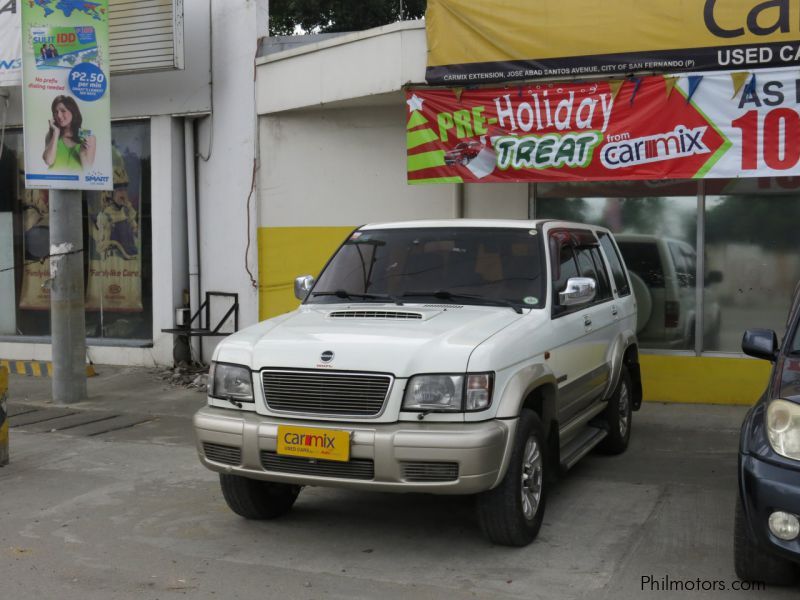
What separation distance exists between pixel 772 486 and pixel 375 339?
2107 millimetres

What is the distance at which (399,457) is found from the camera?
471 centimetres

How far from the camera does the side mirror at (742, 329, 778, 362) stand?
16.4 feet

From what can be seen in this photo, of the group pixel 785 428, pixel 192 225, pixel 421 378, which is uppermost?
pixel 192 225

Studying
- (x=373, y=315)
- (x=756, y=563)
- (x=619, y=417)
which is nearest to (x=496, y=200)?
(x=619, y=417)

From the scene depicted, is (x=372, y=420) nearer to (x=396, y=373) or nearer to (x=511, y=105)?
(x=396, y=373)

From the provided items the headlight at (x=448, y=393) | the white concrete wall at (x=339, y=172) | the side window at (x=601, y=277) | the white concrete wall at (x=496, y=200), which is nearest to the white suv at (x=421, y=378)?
the headlight at (x=448, y=393)

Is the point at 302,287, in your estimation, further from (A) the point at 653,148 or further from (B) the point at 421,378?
(A) the point at 653,148

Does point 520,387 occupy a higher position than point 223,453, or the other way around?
point 520,387

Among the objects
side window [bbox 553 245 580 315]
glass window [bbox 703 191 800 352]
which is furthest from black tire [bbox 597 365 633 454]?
glass window [bbox 703 191 800 352]

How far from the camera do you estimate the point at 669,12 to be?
8594mm

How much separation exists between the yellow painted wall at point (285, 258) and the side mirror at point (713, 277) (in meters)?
4.29

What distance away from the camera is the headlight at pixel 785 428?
4.11 metres

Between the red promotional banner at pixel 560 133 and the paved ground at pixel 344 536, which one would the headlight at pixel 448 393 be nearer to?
the paved ground at pixel 344 536

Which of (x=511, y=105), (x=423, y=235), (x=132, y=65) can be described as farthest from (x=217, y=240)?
(x=423, y=235)
